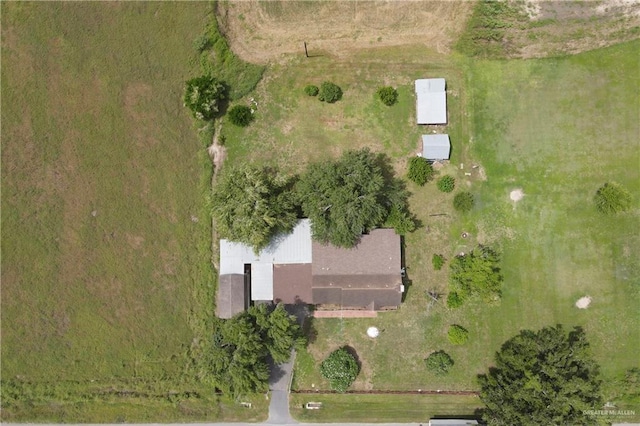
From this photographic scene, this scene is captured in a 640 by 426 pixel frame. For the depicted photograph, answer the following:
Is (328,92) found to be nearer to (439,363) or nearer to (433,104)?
(433,104)

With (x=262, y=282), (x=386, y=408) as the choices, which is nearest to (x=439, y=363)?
(x=386, y=408)

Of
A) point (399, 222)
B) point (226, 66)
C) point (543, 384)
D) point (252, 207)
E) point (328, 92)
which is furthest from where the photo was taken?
point (226, 66)

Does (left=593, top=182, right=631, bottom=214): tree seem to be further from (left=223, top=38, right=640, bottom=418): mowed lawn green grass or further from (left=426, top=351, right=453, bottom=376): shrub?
(left=426, top=351, right=453, bottom=376): shrub

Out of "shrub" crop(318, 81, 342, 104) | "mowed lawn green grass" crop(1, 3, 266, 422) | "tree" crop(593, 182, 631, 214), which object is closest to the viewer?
"tree" crop(593, 182, 631, 214)

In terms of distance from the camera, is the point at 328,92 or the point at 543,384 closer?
the point at 543,384

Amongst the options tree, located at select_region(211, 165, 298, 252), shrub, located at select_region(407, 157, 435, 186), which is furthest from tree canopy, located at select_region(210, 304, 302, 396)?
shrub, located at select_region(407, 157, 435, 186)

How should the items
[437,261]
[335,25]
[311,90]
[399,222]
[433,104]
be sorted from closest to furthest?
1. [399,222]
2. [437,261]
3. [433,104]
4. [311,90]
5. [335,25]

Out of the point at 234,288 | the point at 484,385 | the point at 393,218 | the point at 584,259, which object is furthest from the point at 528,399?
the point at 234,288

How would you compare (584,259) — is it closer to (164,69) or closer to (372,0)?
(372,0)
